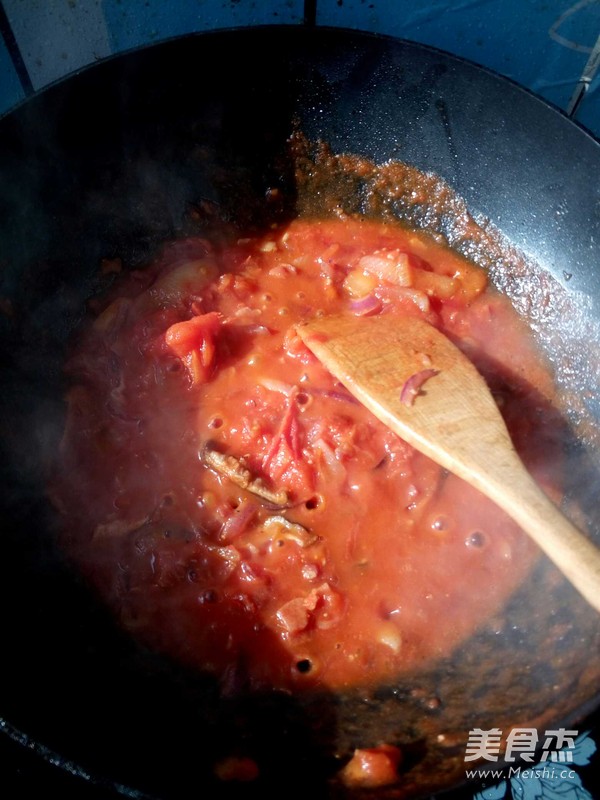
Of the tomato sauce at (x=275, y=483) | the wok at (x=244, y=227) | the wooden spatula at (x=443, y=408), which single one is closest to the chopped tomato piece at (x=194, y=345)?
the tomato sauce at (x=275, y=483)

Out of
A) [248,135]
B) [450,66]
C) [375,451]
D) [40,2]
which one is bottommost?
[375,451]

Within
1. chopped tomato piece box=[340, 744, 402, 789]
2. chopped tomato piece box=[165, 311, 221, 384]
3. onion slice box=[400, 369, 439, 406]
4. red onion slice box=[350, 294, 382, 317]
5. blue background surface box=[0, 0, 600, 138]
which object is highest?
blue background surface box=[0, 0, 600, 138]

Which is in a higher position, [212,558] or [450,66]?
[450,66]

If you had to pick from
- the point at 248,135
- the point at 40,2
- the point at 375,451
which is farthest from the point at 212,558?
the point at 40,2

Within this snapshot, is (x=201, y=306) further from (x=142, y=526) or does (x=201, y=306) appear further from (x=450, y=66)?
(x=450, y=66)

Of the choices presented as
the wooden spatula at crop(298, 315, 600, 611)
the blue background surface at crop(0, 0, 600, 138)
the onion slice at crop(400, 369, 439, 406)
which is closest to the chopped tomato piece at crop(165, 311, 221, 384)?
the wooden spatula at crop(298, 315, 600, 611)

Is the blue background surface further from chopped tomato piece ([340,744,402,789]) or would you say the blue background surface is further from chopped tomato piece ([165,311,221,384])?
chopped tomato piece ([340,744,402,789])
